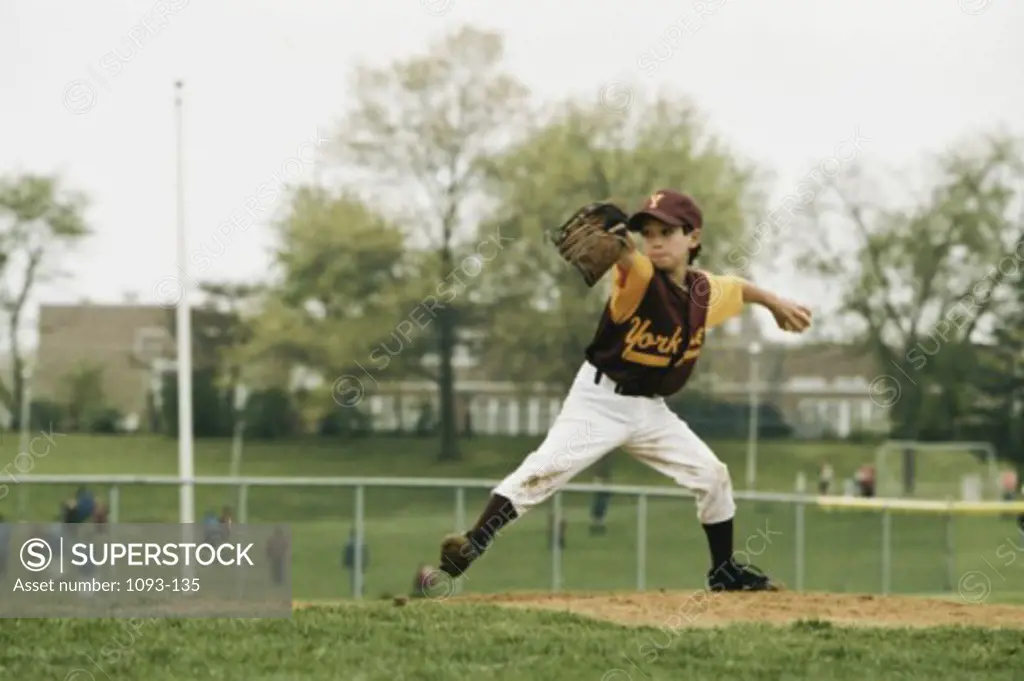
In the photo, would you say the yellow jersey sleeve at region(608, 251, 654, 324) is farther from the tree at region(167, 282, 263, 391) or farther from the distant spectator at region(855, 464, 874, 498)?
the tree at region(167, 282, 263, 391)

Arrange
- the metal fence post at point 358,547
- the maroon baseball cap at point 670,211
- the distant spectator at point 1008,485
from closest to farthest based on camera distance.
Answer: the maroon baseball cap at point 670,211 → the metal fence post at point 358,547 → the distant spectator at point 1008,485

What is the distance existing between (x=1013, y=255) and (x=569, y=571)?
1316 inches

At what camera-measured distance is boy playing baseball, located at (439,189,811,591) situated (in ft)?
27.8

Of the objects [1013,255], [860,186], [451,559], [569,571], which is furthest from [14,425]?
[451,559]

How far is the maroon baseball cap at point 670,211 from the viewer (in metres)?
8.59

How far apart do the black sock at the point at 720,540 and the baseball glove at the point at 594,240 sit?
1940mm

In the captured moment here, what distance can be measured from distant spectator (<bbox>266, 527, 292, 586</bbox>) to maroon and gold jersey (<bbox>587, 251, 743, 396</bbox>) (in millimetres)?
4502

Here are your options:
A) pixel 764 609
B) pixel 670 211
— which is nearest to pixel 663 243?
pixel 670 211

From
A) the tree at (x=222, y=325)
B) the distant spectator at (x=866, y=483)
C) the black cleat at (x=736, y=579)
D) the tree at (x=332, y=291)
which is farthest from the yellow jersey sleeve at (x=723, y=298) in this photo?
the tree at (x=222, y=325)

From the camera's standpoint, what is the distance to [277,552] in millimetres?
13922

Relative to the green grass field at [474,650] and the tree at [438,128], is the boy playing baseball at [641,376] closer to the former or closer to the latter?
the green grass field at [474,650]

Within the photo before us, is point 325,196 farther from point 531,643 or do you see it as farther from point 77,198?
point 531,643

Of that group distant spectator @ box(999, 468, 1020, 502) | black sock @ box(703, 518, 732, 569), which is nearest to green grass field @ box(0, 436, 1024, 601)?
distant spectator @ box(999, 468, 1020, 502)

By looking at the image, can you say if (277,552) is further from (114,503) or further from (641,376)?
(641,376)
